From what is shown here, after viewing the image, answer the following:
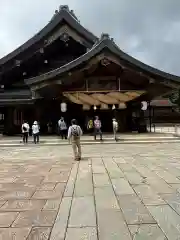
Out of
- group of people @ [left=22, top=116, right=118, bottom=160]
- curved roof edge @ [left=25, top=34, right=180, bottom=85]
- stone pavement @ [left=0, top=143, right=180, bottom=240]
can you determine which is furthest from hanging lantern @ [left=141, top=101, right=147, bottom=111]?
stone pavement @ [left=0, top=143, right=180, bottom=240]

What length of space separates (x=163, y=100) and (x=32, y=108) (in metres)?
32.7

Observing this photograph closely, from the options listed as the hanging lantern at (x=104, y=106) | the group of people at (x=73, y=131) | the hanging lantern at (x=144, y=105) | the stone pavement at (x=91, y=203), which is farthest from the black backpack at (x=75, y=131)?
the hanging lantern at (x=144, y=105)

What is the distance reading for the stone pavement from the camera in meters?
4.26

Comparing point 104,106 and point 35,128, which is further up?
point 104,106

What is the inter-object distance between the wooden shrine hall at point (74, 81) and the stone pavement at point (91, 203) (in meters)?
13.2

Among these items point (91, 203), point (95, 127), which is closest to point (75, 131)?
point (91, 203)

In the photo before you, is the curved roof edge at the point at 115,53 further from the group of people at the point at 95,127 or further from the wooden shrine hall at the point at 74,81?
the group of people at the point at 95,127

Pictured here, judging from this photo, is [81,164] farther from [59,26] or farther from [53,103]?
[59,26]

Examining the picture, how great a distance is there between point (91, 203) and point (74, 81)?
18.5 meters

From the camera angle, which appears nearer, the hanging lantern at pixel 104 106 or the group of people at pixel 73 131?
the group of people at pixel 73 131

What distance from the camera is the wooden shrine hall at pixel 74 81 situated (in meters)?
21.9

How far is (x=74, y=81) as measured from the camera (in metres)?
23.7

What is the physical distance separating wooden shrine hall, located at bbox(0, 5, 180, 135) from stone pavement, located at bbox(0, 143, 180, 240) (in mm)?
13163

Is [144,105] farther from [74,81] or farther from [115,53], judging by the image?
[74,81]
